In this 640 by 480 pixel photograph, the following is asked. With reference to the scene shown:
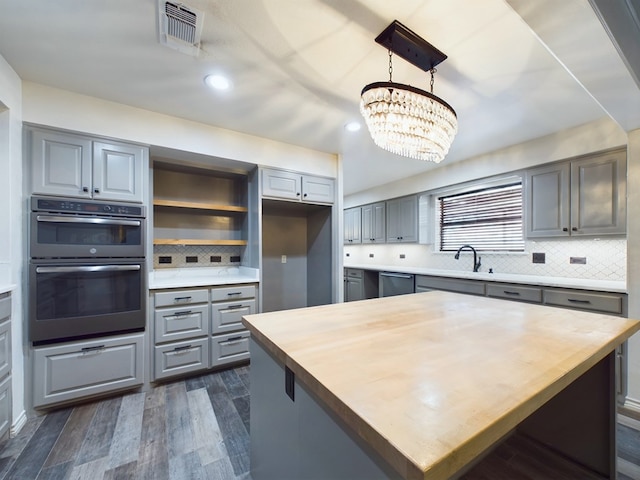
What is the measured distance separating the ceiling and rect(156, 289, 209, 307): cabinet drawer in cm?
163

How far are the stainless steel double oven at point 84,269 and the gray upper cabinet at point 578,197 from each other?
3885 millimetres

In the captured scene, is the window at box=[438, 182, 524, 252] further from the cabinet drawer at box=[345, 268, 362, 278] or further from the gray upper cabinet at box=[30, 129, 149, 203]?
the gray upper cabinet at box=[30, 129, 149, 203]

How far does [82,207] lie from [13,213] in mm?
366

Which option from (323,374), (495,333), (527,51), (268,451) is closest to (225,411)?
(268,451)

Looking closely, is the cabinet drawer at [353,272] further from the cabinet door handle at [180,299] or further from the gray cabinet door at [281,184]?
the cabinet door handle at [180,299]

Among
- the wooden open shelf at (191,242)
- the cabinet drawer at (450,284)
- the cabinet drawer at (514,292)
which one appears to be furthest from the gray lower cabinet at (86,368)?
the cabinet drawer at (514,292)

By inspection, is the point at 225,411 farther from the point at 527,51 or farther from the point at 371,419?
the point at 527,51

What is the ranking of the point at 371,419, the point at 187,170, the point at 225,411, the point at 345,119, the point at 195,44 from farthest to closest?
the point at 187,170 < the point at 345,119 < the point at 225,411 < the point at 195,44 < the point at 371,419

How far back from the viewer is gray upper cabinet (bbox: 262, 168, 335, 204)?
3.02 m

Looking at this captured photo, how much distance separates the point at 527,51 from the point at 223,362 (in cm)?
340

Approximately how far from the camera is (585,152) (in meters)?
2.57

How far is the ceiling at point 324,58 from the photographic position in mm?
1346

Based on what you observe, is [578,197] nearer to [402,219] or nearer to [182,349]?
[402,219]

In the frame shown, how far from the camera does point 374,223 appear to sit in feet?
16.8
